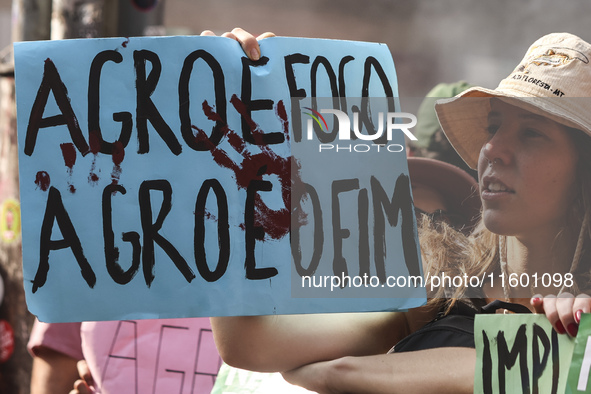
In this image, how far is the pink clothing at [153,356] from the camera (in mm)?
1624

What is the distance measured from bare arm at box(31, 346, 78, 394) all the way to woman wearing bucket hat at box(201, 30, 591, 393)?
98 centimetres

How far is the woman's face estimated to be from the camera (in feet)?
3.44

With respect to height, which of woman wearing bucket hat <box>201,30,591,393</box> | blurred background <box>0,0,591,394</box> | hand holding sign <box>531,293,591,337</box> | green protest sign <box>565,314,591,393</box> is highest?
blurred background <box>0,0,591,394</box>

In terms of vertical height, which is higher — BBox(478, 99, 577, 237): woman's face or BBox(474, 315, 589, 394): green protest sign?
BBox(478, 99, 577, 237): woman's face

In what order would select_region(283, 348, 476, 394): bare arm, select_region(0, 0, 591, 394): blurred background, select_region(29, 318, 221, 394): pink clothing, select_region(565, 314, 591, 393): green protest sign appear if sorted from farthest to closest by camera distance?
1. select_region(0, 0, 591, 394): blurred background
2. select_region(29, 318, 221, 394): pink clothing
3. select_region(283, 348, 476, 394): bare arm
4. select_region(565, 314, 591, 393): green protest sign

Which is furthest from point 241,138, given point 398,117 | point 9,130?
point 9,130

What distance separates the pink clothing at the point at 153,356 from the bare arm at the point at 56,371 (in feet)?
0.82

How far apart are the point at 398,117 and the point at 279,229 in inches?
10.1

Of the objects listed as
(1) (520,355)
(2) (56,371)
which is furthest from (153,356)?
(1) (520,355)

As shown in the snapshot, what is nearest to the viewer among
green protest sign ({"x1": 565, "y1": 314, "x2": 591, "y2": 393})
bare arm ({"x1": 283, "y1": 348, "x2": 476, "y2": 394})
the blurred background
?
green protest sign ({"x1": 565, "y1": 314, "x2": 591, "y2": 393})

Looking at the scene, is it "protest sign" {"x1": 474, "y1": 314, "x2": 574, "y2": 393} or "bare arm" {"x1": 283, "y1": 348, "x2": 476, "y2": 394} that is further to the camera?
"bare arm" {"x1": 283, "y1": 348, "x2": 476, "y2": 394}

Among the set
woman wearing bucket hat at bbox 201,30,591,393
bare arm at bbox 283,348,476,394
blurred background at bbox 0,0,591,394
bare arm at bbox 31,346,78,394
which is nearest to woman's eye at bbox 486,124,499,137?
woman wearing bucket hat at bbox 201,30,591,393

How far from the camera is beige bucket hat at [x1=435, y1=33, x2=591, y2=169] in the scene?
1.06 metres

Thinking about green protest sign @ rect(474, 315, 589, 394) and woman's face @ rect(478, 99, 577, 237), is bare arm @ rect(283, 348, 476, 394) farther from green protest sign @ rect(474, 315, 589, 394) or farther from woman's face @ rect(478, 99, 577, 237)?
woman's face @ rect(478, 99, 577, 237)
